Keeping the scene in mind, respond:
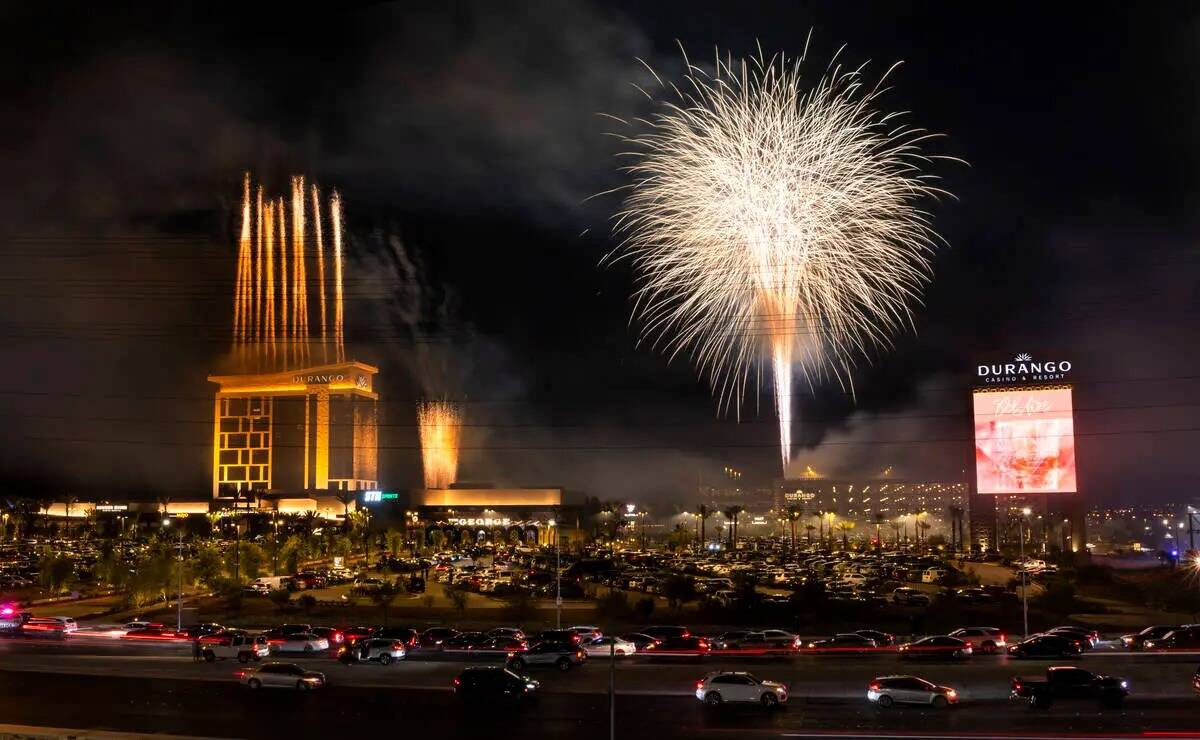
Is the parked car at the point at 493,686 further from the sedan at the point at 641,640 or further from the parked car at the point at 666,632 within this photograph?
the parked car at the point at 666,632

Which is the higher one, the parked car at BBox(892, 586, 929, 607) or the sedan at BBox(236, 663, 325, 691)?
the sedan at BBox(236, 663, 325, 691)

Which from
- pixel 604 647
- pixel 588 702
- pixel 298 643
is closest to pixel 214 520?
pixel 298 643

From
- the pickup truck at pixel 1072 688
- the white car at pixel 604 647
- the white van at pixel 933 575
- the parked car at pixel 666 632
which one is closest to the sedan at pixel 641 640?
the white car at pixel 604 647

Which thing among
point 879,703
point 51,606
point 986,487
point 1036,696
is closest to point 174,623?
point 51,606

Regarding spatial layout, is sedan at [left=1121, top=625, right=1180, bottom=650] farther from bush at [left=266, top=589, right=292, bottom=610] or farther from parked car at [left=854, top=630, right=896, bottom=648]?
bush at [left=266, top=589, right=292, bottom=610]

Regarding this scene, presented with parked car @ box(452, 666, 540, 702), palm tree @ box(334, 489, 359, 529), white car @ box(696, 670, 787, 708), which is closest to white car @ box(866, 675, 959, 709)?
white car @ box(696, 670, 787, 708)

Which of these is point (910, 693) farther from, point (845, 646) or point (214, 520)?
point (214, 520)
